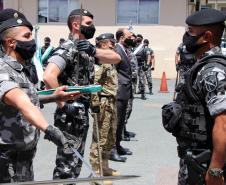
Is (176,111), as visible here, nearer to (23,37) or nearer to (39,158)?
(23,37)

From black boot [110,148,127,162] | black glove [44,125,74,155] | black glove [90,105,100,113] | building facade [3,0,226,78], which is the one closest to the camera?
black glove [44,125,74,155]

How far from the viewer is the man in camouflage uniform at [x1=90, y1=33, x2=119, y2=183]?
625cm

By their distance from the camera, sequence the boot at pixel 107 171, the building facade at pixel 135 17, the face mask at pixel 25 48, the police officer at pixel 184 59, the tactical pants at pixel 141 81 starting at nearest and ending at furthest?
the face mask at pixel 25 48 < the police officer at pixel 184 59 < the boot at pixel 107 171 < the tactical pants at pixel 141 81 < the building facade at pixel 135 17

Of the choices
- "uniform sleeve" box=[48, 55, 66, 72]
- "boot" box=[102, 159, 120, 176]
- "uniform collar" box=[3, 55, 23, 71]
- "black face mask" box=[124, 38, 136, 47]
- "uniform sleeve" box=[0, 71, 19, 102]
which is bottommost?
"boot" box=[102, 159, 120, 176]

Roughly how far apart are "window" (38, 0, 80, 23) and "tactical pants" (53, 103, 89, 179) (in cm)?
2011

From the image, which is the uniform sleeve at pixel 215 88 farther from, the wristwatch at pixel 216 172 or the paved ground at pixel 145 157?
the paved ground at pixel 145 157

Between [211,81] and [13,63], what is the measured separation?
1.25 m

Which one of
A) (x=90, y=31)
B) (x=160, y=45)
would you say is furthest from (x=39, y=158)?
(x=160, y=45)

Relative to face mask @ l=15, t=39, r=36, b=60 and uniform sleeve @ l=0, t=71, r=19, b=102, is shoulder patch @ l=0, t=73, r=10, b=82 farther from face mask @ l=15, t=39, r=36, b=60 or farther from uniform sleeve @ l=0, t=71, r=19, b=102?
face mask @ l=15, t=39, r=36, b=60

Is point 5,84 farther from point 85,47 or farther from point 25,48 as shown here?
point 85,47

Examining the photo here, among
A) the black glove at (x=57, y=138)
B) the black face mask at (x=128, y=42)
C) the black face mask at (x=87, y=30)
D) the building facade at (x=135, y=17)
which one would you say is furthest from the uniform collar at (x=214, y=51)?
the building facade at (x=135, y=17)

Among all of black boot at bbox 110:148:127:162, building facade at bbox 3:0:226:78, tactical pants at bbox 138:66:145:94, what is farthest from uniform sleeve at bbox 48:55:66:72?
building facade at bbox 3:0:226:78

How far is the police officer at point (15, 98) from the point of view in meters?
3.11

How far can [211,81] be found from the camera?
118 inches
